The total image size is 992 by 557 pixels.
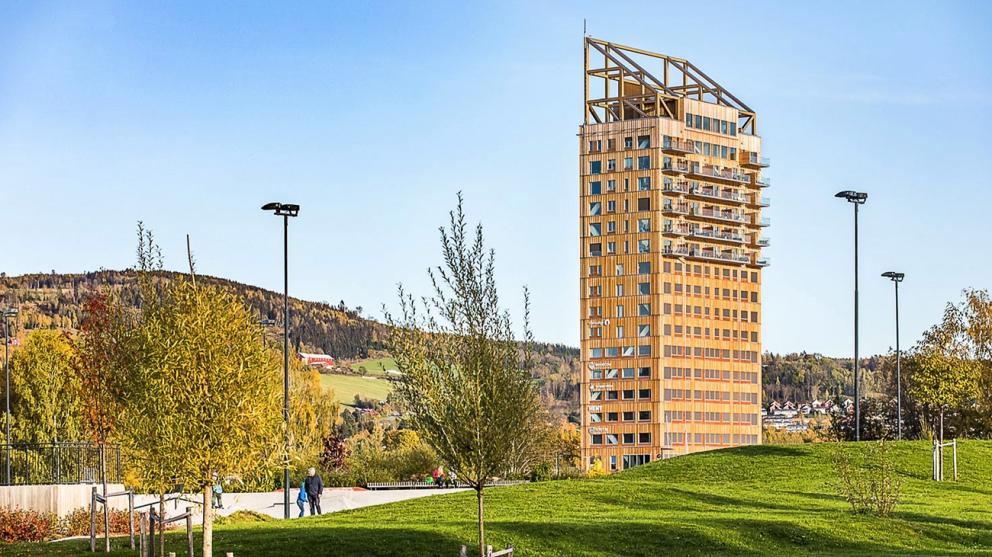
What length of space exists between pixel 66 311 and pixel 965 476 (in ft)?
499

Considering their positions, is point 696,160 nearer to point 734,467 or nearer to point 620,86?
point 620,86

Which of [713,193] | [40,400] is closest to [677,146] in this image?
[713,193]

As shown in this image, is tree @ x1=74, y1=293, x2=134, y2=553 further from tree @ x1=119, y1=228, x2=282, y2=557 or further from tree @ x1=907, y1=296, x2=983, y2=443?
tree @ x1=907, y1=296, x2=983, y2=443

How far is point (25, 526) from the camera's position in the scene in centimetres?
4144

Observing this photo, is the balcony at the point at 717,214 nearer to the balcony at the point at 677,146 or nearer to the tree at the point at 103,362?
the balcony at the point at 677,146

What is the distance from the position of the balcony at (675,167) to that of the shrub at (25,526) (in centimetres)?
11067

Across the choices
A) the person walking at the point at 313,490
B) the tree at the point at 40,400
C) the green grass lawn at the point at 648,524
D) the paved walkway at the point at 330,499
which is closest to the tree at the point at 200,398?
the green grass lawn at the point at 648,524

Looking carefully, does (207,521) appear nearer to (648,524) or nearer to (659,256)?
(648,524)

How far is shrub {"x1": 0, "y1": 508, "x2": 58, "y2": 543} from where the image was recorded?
40.9 meters

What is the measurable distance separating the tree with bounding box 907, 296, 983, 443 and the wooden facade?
8780 centimetres

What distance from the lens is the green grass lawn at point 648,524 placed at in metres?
32.0

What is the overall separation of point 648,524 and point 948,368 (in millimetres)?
26462

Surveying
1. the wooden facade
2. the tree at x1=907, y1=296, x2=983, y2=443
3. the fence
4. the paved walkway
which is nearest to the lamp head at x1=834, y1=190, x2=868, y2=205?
the tree at x1=907, y1=296, x2=983, y2=443

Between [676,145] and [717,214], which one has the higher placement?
[676,145]
